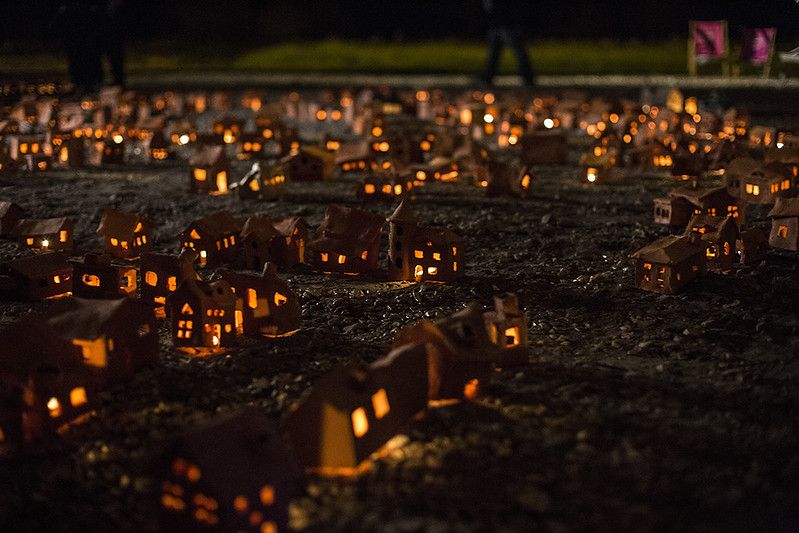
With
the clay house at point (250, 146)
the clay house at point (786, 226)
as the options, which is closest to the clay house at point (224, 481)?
the clay house at point (786, 226)

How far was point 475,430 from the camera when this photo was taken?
25.0ft

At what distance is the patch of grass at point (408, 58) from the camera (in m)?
Answer: 40.5

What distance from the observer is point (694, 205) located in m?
13.3

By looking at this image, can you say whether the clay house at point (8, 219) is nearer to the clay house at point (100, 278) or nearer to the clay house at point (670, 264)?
the clay house at point (100, 278)

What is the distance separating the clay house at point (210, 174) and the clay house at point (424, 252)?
238 inches

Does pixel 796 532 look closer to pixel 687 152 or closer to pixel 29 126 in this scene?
pixel 687 152

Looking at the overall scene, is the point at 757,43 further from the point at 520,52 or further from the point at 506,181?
the point at 506,181

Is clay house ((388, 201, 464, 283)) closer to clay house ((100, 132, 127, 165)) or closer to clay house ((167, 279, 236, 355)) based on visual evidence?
clay house ((167, 279, 236, 355))

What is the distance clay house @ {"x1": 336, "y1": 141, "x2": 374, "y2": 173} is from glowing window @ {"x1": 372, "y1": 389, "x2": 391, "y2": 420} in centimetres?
1145

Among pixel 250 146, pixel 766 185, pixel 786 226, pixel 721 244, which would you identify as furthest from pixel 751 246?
pixel 250 146

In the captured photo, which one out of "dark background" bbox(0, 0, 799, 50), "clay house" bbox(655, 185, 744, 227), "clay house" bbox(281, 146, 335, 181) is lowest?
"clay house" bbox(655, 185, 744, 227)

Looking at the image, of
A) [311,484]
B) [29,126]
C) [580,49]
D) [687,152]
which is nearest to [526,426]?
[311,484]

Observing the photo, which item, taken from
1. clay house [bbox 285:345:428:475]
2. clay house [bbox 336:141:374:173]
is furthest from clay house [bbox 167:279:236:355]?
clay house [bbox 336:141:374:173]

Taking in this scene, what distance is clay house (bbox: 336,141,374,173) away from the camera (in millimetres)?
18484
